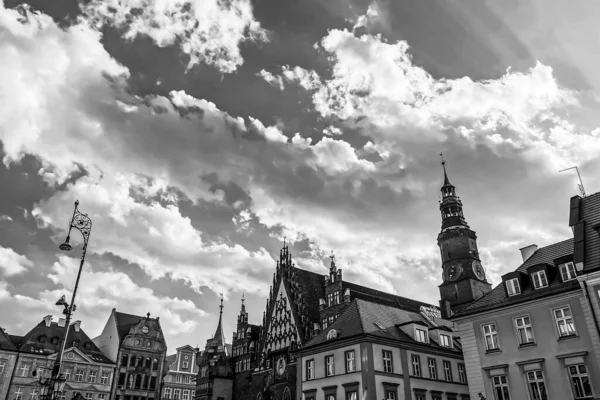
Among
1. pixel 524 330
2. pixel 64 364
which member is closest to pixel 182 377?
pixel 64 364

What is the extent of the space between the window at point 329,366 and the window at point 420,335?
29.7 ft

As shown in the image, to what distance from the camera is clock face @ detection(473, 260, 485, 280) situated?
229 feet

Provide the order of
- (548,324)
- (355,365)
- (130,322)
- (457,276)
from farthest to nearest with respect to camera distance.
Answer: (130,322)
(457,276)
(355,365)
(548,324)

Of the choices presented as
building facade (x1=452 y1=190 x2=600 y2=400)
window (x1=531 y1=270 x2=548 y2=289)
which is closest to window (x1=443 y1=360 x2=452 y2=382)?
building facade (x1=452 y1=190 x2=600 y2=400)

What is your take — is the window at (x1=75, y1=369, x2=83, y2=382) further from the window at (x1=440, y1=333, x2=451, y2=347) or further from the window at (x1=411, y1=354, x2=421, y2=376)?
the window at (x1=440, y1=333, x2=451, y2=347)

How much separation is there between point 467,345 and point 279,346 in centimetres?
3319

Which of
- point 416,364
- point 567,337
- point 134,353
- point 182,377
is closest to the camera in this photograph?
point 567,337

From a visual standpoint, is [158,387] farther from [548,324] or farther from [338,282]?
[548,324]

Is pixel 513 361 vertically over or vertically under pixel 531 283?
under

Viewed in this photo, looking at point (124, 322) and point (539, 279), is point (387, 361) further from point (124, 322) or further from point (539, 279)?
point (124, 322)

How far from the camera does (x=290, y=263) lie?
70188 mm

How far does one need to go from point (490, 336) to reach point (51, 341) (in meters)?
63.3

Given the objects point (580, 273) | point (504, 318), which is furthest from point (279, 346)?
point (580, 273)

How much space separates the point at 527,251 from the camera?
39.1 m
